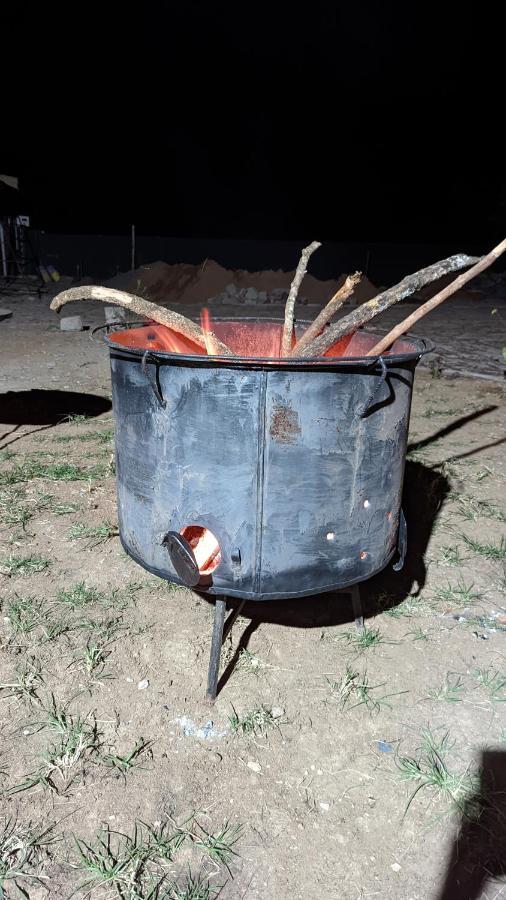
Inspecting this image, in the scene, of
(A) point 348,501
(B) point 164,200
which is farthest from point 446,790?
(B) point 164,200

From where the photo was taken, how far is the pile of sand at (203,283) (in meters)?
13.9

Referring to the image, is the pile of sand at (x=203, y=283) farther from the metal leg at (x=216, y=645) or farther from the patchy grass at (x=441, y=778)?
the patchy grass at (x=441, y=778)

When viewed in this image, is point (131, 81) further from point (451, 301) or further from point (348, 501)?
point (348, 501)

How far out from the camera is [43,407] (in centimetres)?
507

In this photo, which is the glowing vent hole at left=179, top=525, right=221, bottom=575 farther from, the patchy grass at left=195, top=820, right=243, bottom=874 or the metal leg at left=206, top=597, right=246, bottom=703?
the patchy grass at left=195, top=820, right=243, bottom=874

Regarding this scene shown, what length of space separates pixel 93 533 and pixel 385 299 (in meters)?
1.92

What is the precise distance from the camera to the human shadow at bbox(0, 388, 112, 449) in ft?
15.4

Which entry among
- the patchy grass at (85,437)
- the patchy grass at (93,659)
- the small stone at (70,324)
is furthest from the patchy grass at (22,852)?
the small stone at (70,324)

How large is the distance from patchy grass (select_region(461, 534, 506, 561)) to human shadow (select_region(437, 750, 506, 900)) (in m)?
1.32

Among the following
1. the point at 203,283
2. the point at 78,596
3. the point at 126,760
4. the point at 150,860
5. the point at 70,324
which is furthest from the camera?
the point at 203,283

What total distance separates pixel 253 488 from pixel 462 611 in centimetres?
139

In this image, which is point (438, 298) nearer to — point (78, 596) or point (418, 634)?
point (418, 634)

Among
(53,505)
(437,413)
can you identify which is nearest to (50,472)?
(53,505)

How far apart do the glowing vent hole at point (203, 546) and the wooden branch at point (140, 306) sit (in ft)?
2.02
